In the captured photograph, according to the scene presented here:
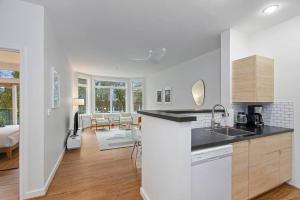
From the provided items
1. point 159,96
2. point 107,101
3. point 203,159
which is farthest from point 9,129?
point 159,96

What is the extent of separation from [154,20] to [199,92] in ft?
8.73

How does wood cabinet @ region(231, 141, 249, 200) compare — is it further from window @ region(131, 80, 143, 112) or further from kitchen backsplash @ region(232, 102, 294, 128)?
window @ region(131, 80, 143, 112)

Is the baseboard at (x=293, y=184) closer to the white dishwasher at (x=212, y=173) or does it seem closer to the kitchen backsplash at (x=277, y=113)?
the kitchen backsplash at (x=277, y=113)

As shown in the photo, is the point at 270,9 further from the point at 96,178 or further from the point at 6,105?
the point at 6,105

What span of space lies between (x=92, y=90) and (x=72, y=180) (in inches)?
237

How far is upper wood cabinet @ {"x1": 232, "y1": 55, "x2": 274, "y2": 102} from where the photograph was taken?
2.18 m

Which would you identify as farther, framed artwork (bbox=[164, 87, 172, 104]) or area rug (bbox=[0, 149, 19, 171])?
framed artwork (bbox=[164, 87, 172, 104])

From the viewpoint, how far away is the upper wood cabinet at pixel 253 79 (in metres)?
2.18

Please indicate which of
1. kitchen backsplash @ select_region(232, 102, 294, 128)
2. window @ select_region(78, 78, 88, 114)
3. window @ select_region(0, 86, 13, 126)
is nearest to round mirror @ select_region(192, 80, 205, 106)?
kitchen backsplash @ select_region(232, 102, 294, 128)

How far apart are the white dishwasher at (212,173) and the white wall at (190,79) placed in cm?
258

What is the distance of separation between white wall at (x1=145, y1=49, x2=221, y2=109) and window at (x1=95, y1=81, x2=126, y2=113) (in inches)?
89.7

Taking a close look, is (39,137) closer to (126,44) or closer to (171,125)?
(171,125)

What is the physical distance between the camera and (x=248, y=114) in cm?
255

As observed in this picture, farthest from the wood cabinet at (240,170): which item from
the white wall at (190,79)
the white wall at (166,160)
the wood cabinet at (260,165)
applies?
the white wall at (190,79)
